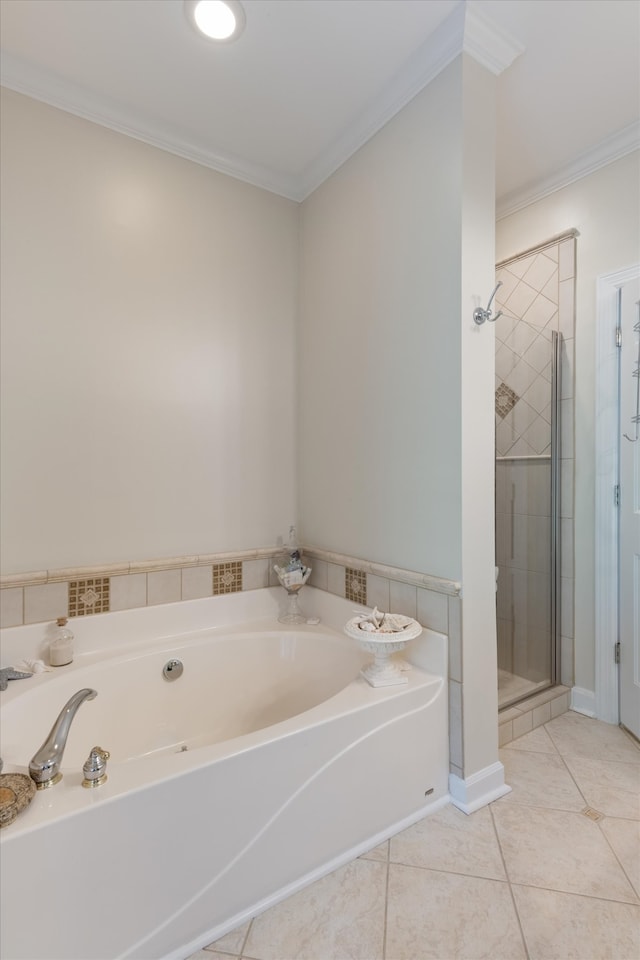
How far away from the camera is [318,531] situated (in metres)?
2.32

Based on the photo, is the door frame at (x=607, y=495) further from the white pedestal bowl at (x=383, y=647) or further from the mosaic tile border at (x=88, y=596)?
the mosaic tile border at (x=88, y=596)

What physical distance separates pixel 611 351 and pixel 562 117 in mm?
1014

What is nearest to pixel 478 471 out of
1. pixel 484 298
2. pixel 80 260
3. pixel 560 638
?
pixel 484 298

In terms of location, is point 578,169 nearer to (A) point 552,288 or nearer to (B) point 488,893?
(A) point 552,288

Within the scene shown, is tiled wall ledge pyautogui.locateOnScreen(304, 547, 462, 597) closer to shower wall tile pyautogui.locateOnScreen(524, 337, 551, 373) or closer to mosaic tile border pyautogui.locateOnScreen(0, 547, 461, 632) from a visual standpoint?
mosaic tile border pyautogui.locateOnScreen(0, 547, 461, 632)

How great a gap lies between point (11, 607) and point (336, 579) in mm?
1311

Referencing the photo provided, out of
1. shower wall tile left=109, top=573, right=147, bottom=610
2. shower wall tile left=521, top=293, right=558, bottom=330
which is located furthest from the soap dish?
shower wall tile left=521, top=293, right=558, bottom=330

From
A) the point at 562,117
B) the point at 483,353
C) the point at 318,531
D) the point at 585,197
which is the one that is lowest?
the point at 318,531

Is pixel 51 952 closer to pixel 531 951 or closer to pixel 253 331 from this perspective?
pixel 531 951

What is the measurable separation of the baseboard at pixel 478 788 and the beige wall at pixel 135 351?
1318mm

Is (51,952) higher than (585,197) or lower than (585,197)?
lower

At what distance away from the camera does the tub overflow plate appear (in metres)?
1.83

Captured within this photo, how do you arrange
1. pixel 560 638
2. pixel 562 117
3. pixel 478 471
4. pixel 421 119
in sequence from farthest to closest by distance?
pixel 560 638, pixel 562 117, pixel 421 119, pixel 478 471

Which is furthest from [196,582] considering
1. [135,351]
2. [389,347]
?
[389,347]
